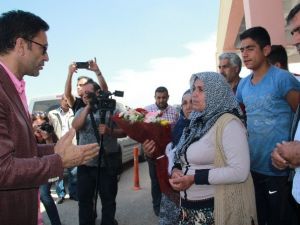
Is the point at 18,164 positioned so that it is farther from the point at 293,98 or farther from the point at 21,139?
the point at 293,98

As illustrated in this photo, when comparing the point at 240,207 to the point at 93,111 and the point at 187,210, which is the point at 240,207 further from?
the point at 93,111

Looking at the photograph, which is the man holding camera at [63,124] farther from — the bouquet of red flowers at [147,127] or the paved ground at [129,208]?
the bouquet of red flowers at [147,127]

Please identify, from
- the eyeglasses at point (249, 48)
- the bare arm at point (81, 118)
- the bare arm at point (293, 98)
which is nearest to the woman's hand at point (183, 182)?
the bare arm at point (293, 98)

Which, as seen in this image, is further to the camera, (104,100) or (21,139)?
(104,100)

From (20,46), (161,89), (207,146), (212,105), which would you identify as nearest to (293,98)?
(212,105)

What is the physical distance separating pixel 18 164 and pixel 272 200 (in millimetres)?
2330

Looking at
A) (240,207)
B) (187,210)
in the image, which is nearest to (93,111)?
(187,210)

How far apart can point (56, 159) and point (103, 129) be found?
104 inches

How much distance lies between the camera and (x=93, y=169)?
5098 mm

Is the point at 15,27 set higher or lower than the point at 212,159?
higher

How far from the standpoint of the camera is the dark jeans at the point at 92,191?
16.6 feet

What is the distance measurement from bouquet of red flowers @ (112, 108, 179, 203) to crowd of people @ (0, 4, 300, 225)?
3 cm

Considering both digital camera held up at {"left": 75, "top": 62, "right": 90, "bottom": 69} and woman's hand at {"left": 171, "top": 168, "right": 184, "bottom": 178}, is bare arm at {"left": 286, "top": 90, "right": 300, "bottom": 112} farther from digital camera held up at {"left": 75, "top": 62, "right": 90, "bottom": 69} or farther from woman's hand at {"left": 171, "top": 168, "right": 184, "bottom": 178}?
digital camera held up at {"left": 75, "top": 62, "right": 90, "bottom": 69}

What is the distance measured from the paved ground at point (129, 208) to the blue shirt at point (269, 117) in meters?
2.99
